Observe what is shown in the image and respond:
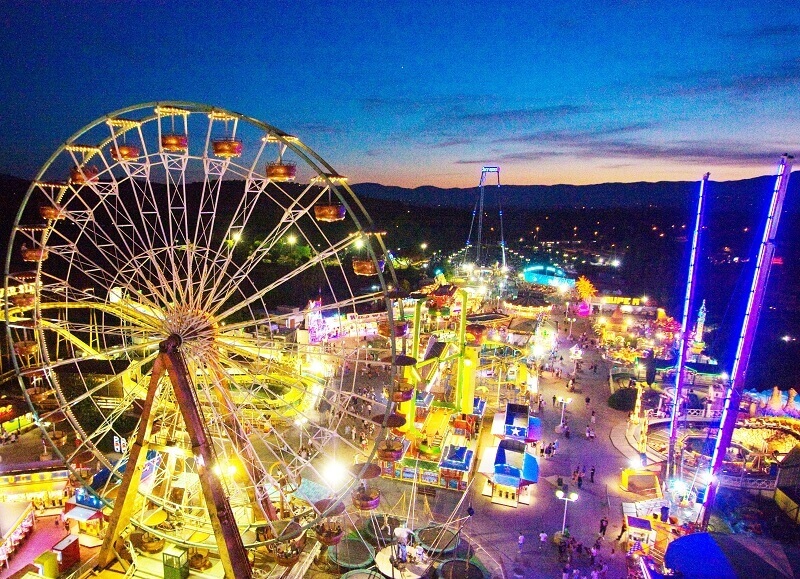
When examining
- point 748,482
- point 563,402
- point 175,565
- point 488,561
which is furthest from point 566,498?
point 175,565

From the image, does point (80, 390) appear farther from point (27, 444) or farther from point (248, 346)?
point (248, 346)

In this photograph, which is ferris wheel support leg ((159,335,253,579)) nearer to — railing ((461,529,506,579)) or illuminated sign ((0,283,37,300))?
illuminated sign ((0,283,37,300))

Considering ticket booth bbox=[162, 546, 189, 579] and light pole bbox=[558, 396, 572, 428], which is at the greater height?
ticket booth bbox=[162, 546, 189, 579]

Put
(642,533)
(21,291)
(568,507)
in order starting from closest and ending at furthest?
(642,533), (21,291), (568,507)

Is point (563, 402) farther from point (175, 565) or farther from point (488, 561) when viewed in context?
point (175, 565)

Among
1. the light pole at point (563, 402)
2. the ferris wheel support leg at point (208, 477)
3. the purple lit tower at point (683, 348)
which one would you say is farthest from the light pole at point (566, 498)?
the ferris wheel support leg at point (208, 477)

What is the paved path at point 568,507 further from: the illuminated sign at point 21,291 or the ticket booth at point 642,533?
the illuminated sign at point 21,291

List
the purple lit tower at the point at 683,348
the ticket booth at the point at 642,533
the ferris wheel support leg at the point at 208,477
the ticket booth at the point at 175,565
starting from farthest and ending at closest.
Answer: the purple lit tower at the point at 683,348, the ticket booth at the point at 642,533, the ticket booth at the point at 175,565, the ferris wheel support leg at the point at 208,477

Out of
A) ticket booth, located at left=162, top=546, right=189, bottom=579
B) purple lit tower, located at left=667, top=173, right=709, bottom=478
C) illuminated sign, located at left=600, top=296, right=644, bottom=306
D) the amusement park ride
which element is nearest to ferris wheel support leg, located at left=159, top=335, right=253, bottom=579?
the amusement park ride
